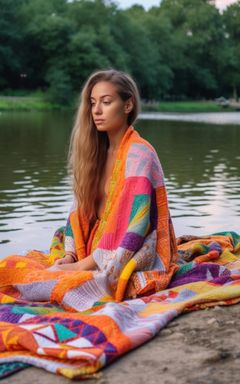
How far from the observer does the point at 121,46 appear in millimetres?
74875

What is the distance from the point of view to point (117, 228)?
14.7 ft

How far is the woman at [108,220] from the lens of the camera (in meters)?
4.21

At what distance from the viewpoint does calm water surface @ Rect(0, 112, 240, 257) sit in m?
8.52

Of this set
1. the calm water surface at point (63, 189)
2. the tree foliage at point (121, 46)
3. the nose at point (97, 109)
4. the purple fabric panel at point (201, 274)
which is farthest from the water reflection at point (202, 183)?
the tree foliage at point (121, 46)

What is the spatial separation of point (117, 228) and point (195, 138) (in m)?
21.2

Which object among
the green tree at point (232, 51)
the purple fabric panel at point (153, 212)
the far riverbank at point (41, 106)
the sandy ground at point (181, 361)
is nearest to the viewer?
the sandy ground at point (181, 361)

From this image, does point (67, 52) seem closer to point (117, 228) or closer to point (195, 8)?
point (195, 8)

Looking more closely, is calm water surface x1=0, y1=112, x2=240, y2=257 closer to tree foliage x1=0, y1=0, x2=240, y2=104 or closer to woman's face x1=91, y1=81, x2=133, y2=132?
woman's face x1=91, y1=81, x2=133, y2=132

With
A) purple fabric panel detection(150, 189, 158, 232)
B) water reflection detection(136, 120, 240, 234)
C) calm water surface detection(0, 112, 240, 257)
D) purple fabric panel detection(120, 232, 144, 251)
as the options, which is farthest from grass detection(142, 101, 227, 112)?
purple fabric panel detection(120, 232, 144, 251)

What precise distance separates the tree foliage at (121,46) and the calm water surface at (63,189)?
42430 mm

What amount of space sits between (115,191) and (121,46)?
71.7m

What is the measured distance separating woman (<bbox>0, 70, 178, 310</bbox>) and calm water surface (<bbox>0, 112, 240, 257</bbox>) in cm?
253

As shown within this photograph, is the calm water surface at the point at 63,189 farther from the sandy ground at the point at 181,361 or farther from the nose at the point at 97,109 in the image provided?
the sandy ground at the point at 181,361

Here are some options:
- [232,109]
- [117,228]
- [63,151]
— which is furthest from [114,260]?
[232,109]
